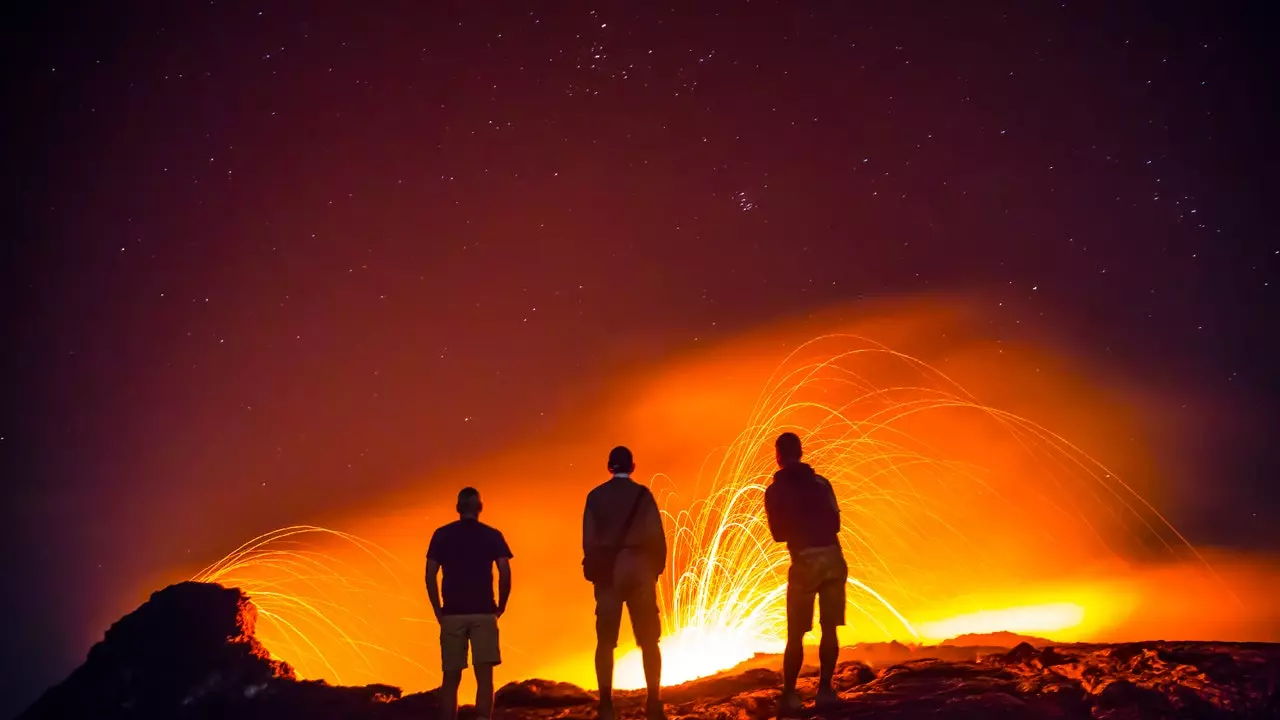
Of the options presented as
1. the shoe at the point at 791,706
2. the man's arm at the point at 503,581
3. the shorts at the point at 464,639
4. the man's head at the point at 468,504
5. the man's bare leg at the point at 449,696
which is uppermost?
the man's head at the point at 468,504

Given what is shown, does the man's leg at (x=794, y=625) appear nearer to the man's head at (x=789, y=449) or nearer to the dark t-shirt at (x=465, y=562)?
the man's head at (x=789, y=449)

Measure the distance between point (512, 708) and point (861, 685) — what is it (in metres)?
5.77

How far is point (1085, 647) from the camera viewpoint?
1647cm

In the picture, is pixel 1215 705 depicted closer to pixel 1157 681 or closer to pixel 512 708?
pixel 1157 681

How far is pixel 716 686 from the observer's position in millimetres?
17125

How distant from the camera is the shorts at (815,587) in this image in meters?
13.1

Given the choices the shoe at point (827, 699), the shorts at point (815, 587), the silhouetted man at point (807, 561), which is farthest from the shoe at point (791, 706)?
the shorts at point (815, 587)

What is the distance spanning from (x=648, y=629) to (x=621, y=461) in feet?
7.06

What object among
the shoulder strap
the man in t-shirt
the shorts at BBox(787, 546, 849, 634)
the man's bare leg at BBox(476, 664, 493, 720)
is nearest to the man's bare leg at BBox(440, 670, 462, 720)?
the man in t-shirt

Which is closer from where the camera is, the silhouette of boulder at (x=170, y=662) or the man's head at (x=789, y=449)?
the man's head at (x=789, y=449)

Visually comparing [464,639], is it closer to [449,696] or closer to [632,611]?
[449,696]

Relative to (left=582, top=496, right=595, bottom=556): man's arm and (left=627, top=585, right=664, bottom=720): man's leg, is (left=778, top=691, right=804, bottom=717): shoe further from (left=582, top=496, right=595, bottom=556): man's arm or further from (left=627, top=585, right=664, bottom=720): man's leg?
(left=582, top=496, right=595, bottom=556): man's arm

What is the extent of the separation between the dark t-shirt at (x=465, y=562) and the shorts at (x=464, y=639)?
9 centimetres

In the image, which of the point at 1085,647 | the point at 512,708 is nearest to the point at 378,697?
the point at 512,708
